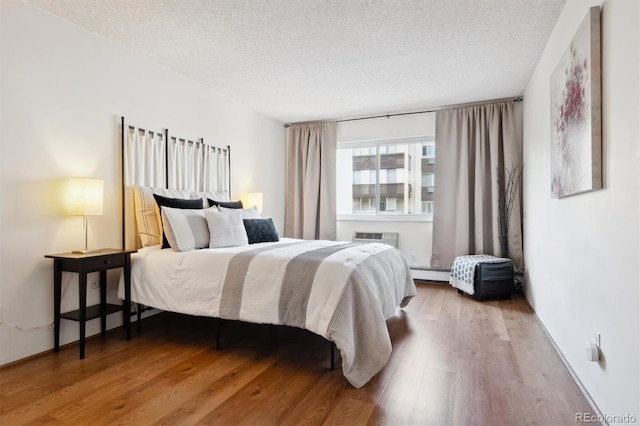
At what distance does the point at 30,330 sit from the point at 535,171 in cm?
434

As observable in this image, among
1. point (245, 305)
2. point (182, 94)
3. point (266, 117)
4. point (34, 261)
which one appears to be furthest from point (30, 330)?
point (266, 117)

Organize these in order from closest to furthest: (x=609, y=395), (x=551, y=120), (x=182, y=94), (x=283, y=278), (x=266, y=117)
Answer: (x=609, y=395) < (x=283, y=278) < (x=551, y=120) < (x=182, y=94) < (x=266, y=117)

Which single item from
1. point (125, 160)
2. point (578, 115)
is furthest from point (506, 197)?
point (125, 160)

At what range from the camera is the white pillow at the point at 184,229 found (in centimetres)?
293

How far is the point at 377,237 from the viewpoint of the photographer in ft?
17.3

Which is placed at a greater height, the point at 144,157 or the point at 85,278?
the point at 144,157

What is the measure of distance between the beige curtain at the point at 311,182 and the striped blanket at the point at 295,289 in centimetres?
240

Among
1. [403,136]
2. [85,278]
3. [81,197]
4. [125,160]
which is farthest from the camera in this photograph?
[403,136]

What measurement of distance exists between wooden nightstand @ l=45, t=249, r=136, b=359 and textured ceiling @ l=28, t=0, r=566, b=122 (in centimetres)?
174

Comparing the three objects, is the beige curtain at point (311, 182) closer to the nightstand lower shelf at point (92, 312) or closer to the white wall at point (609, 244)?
the nightstand lower shelf at point (92, 312)

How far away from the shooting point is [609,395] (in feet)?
5.35

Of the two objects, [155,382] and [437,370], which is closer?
[155,382]

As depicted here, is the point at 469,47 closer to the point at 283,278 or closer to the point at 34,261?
the point at 283,278

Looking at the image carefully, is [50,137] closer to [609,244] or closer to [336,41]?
[336,41]
